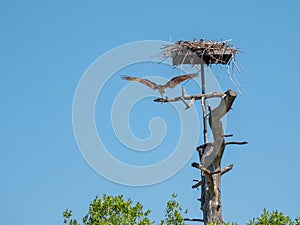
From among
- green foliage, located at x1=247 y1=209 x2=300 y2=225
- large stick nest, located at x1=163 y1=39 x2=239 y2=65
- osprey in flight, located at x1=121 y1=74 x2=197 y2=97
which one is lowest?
green foliage, located at x1=247 y1=209 x2=300 y2=225

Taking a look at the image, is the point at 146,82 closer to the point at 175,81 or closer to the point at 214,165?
the point at 175,81

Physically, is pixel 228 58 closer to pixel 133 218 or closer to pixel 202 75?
pixel 202 75

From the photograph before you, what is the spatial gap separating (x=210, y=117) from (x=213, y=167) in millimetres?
817

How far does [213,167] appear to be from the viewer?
34.0 feet

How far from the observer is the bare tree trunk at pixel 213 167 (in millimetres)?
10203

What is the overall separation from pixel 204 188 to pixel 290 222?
6.19 feet

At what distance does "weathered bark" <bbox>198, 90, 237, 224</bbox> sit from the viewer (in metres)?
10.2

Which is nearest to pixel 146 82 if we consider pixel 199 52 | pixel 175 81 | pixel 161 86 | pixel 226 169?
pixel 161 86

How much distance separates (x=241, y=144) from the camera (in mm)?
10141

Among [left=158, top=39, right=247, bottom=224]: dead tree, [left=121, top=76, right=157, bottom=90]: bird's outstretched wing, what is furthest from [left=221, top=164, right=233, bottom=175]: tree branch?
[left=121, top=76, right=157, bottom=90]: bird's outstretched wing

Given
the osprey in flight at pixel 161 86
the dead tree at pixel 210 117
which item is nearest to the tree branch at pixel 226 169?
the dead tree at pixel 210 117

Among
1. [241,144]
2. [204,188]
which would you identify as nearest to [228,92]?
[241,144]

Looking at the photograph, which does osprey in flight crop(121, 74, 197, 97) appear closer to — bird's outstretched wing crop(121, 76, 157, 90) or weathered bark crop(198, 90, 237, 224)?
bird's outstretched wing crop(121, 76, 157, 90)

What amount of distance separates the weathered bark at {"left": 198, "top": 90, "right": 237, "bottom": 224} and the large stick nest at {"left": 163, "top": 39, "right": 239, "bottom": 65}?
0.86 meters
